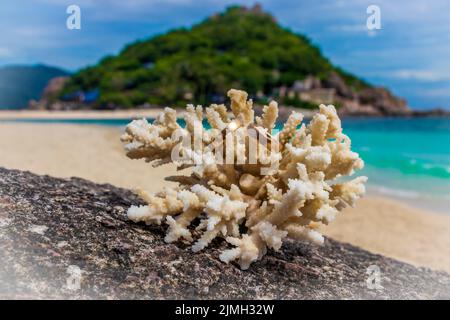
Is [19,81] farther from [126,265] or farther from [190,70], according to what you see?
[190,70]

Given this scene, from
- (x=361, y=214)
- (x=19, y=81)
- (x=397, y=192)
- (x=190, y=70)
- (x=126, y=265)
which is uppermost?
(x=190, y=70)

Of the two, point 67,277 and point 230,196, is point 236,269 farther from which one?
point 67,277

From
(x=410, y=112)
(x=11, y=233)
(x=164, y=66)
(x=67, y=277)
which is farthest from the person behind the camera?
(x=410, y=112)

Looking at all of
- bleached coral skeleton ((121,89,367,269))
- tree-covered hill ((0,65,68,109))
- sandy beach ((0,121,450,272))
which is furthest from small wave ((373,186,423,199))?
bleached coral skeleton ((121,89,367,269))

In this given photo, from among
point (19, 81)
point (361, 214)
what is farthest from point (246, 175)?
point (361, 214)
